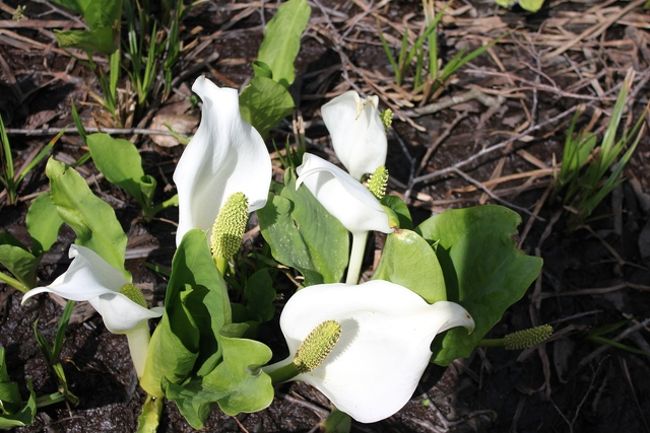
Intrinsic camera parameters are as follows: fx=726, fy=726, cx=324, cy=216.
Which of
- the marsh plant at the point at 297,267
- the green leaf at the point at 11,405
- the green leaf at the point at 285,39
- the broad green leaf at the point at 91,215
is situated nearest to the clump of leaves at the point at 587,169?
the marsh plant at the point at 297,267

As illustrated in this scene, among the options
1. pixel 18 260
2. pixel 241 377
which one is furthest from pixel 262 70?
pixel 241 377

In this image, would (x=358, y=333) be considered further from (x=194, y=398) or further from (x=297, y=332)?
(x=194, y=398)

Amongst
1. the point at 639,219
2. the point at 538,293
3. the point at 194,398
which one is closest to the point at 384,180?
the point at 194,398

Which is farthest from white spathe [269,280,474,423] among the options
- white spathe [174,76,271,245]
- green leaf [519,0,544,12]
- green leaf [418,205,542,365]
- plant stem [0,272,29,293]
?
green leaf [519,0,544,12]

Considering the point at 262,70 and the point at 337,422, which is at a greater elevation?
the point at 262,70

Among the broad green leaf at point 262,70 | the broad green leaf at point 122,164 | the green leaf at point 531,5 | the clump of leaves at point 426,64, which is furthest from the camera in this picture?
the green leaf at point 531,5

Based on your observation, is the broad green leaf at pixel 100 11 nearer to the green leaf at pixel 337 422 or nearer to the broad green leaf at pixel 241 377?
the broad green leaf at pixel 241 377

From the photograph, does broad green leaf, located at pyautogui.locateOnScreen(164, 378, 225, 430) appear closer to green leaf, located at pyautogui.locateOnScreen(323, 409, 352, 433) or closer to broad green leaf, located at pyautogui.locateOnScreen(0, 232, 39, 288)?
green leaf, located at pyautogui.locateOnScreen(323, 409, 352, 433)

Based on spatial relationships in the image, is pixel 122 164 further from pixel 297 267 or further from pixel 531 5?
pixel 531 5
